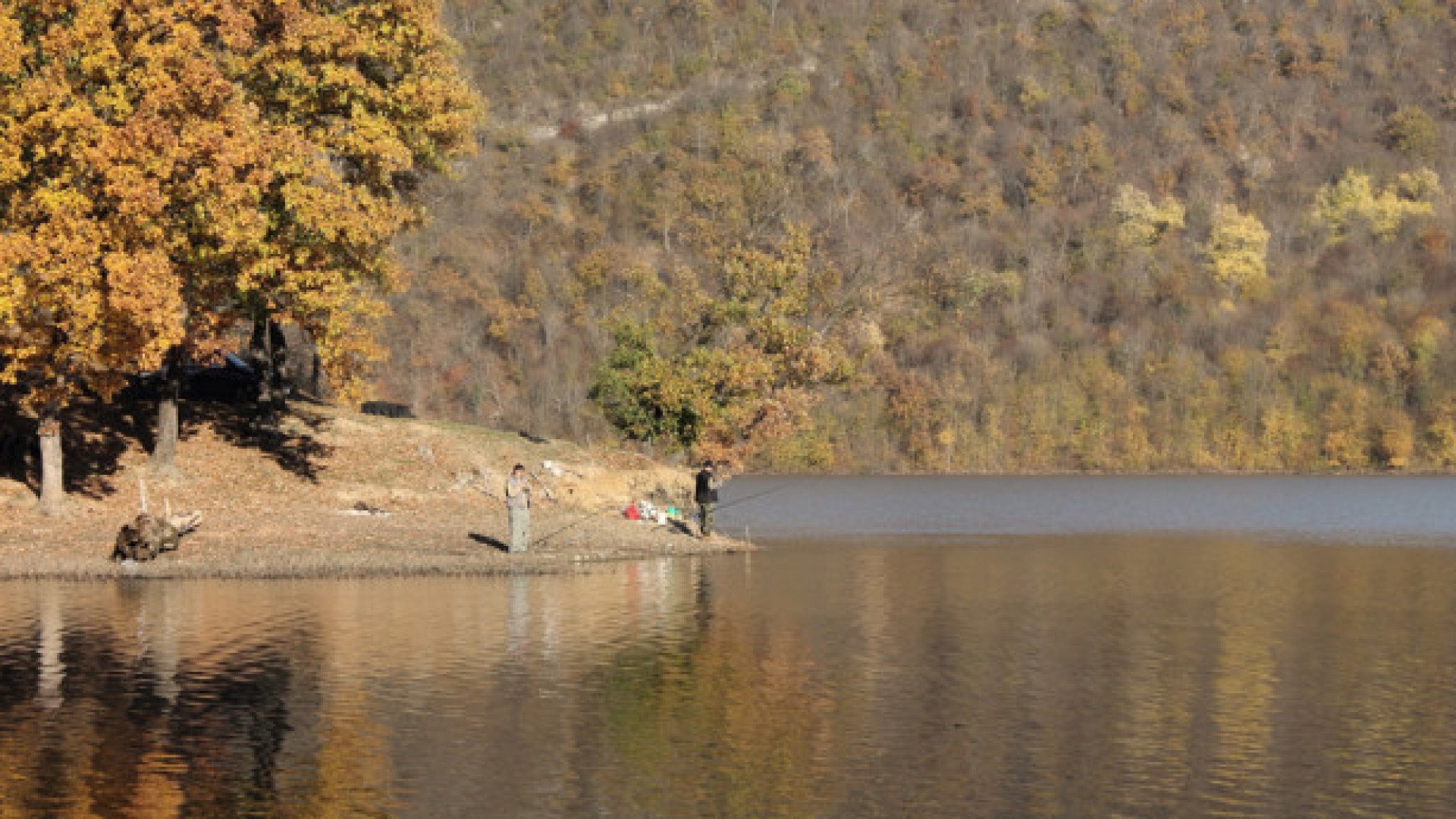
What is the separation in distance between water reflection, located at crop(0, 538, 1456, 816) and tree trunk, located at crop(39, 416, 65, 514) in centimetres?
707

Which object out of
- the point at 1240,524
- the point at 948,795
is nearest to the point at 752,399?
the point at 1240,524

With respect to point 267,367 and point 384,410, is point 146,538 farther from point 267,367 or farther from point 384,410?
point 384,410

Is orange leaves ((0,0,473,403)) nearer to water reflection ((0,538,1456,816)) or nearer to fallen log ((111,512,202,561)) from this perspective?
fallen log ((111,512,202,561))

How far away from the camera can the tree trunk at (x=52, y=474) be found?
156 feet

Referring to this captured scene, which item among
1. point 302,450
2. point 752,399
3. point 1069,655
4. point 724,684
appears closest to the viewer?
point 724,684

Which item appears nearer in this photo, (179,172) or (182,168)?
(182,168)

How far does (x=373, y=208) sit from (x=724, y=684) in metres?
27.2

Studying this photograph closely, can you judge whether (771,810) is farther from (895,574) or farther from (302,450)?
(302,450)

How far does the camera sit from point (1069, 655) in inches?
1259

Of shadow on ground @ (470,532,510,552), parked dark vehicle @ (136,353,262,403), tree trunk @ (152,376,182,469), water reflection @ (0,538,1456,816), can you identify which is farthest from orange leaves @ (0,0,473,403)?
parked dark vehicle @ (136,353,262,403)

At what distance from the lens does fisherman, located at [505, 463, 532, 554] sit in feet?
155

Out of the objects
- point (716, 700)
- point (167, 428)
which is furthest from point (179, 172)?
point (716, 700)

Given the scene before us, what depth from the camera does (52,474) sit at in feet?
157

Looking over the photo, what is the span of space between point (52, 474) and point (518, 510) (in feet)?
41.1
